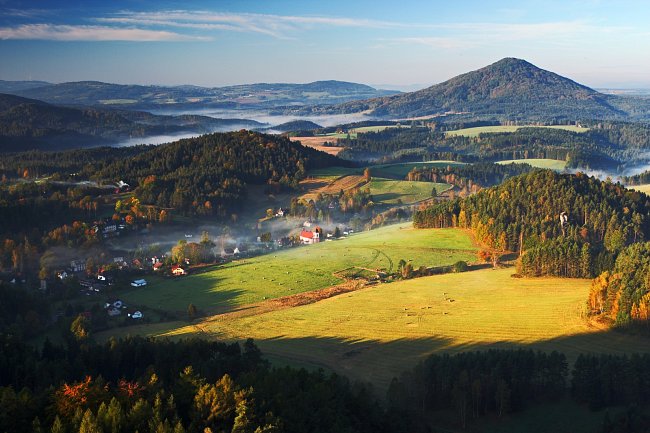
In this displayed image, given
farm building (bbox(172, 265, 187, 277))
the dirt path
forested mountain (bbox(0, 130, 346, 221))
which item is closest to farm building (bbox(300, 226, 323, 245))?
forested mountain (bbox(0, 130, 346, 221))

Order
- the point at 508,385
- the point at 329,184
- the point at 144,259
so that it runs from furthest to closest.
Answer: the point at 329,184, the point at 144,259, the point at 508,385

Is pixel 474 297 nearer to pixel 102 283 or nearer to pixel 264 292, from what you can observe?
pixel 264 292

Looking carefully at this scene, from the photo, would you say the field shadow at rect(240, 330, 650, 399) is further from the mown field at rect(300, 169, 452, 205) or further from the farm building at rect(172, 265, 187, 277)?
the mown field at rect(300, 169, 452, 205)

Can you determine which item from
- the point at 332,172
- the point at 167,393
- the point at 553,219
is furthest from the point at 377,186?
the point at 167,393

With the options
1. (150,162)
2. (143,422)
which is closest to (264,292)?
(143,422)

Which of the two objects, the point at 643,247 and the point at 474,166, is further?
the point at 474,166

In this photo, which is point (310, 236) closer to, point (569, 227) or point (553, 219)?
point (553, 219)
